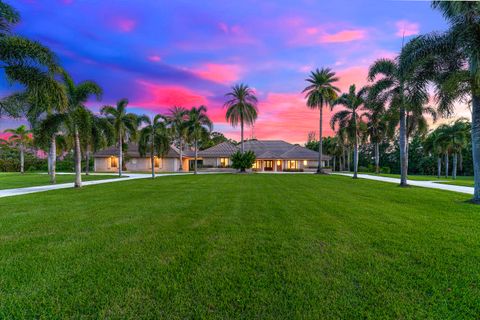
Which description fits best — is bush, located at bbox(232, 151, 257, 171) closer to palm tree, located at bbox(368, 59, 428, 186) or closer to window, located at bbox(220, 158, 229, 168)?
window, located at bbox(220, 158, 229, 168)

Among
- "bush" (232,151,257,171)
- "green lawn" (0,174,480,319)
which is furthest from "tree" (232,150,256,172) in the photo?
"green lawn" (0,174,480,319)

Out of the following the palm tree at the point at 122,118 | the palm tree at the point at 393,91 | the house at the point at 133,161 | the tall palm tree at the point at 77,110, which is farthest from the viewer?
the house at the point at 133,161

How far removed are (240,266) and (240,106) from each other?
97.0 ft

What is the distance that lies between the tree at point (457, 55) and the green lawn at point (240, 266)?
566 centimetres

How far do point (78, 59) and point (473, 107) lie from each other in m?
24.7

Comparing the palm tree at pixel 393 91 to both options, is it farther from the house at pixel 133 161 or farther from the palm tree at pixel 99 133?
the house at pixel 133 161

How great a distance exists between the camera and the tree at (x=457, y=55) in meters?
8.59

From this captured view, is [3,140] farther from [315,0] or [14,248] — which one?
[315,0]

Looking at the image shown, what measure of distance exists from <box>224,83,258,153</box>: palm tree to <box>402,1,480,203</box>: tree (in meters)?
22.1

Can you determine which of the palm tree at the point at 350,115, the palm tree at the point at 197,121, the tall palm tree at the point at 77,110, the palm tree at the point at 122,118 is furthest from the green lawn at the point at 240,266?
the palm tree at the point at 197,121

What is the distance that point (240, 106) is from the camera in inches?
1241

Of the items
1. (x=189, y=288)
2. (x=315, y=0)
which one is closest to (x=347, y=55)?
(x=315, y=0)

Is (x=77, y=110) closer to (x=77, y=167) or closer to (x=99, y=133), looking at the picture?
(x=99, y=133)

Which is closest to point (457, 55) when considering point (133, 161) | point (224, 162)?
point (224, 162)
